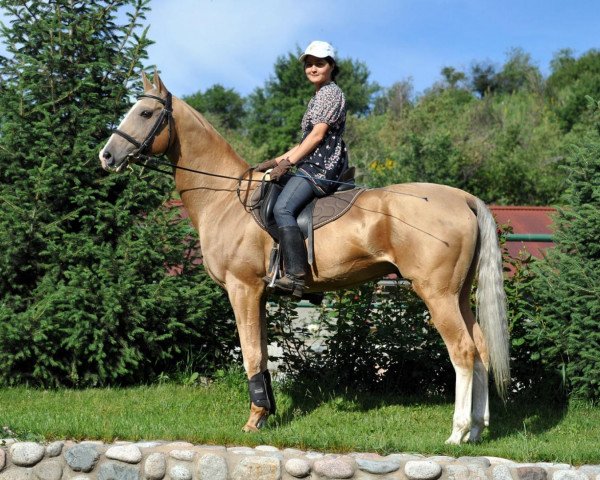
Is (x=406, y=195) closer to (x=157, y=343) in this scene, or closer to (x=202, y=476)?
(x=202, y=476)

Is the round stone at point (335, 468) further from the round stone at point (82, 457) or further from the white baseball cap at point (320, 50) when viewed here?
the white baseball cap at point (320, 50)

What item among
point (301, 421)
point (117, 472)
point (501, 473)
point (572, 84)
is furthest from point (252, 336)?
point (572, 84)

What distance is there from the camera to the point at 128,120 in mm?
6523

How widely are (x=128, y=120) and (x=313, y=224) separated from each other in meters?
1.85

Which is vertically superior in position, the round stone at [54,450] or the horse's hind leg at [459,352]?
the horse's hind leg at [459,352]

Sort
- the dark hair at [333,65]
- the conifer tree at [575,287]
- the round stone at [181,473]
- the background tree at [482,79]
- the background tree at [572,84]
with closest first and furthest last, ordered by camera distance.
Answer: the round stone at [181,473], the dark hair at [333,65], the conifer tree at [575,287], the background tree at [572,84], the background tree at [482,79]

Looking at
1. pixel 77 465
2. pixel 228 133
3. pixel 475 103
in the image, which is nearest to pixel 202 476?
pixel 77 465

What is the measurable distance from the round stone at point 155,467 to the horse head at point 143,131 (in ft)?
7.99

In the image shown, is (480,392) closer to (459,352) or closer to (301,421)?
(459,352)

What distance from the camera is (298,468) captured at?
549cm

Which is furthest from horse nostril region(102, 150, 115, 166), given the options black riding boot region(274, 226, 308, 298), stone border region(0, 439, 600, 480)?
stone border region(0, 439, 600, 480)

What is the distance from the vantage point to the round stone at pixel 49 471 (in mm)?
5770

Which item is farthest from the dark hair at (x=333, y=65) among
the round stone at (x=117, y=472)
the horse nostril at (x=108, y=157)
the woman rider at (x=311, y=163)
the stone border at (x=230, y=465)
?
the round stone at (x=117, y=472)

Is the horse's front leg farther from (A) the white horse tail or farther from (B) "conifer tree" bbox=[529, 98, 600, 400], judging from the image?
(B) "conifer tree" bbox=[529, 98, 600, 400]
